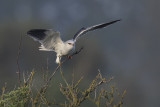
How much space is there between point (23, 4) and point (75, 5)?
19.5 feet

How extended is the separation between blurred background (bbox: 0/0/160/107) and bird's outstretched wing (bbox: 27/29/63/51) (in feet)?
64.8

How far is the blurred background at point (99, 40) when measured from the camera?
3569 centimetres

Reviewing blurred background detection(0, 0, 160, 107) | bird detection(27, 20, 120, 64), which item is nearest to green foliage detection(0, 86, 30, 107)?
bird detection(27, 20, 120, 64)

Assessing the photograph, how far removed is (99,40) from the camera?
47500 mm

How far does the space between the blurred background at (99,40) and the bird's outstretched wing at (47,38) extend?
64.8 feet

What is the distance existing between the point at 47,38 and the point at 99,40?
4024cm

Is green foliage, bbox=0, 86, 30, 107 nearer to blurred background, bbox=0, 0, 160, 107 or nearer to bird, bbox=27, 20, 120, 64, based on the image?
bird, bbox=27, 20, 120, 64

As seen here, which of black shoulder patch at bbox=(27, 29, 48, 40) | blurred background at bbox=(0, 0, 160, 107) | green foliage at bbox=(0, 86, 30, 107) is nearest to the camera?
green foliage at bbox=(0, 86, 30, 107)

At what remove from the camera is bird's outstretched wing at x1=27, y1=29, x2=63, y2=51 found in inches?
278

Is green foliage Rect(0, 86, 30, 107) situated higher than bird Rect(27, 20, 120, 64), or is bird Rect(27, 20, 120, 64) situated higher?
bird Rect(27, 20, 120, 64)

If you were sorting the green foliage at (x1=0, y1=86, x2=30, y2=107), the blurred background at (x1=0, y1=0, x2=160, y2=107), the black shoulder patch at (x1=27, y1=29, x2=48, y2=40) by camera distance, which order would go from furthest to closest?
1. the blurred background at (x1=0, y1=0, x2=160, y2=107)
2. the black shoulder patch at (x1=27, y1=29, x2=48, y2=40)
3. the green foliage at (x1=0, y1=86, x2=30, y2=107)

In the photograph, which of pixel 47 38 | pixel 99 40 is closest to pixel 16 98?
pixel 47 38

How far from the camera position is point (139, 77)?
4269 centimetres

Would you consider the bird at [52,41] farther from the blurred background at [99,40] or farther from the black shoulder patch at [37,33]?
the blurred background at [99,40]
